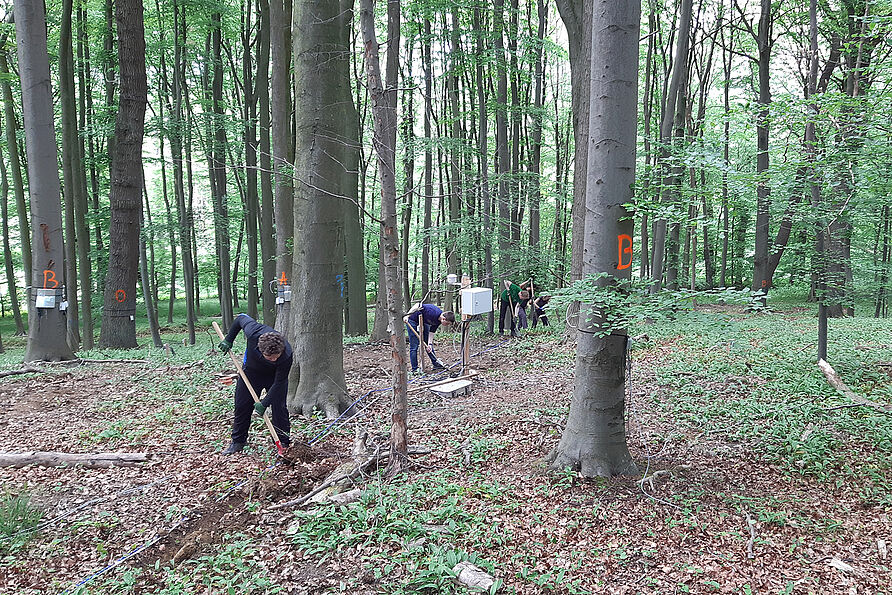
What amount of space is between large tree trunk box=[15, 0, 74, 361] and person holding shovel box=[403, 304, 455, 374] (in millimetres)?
5965

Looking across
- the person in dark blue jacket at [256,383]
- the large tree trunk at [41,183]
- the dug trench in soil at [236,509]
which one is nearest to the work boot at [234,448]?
the person in dark blue jacket at [256,383]

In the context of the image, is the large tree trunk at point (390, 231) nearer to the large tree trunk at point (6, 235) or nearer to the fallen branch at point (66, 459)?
the fallen branch at point (66, 459)

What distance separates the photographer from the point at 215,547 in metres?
3.84

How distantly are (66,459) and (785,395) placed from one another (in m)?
7.91

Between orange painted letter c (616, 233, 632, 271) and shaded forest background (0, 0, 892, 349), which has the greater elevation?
shaded forest background (0, 0, 892, 349)

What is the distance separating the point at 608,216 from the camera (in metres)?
4.20

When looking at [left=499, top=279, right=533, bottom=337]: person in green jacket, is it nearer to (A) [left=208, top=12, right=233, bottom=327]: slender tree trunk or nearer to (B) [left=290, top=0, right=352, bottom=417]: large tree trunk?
(B) [left=290, top=0, right=352, bottom=417]: large tree trunk

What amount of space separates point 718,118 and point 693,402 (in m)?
3.28

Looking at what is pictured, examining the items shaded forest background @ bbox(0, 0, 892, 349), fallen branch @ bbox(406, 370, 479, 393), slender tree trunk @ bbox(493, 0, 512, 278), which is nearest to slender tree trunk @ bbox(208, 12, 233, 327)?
shaded forest background @ bbox(0, 0, 892, 349)

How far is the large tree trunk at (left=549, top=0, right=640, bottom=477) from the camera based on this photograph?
163 inches

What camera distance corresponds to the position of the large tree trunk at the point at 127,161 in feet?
34.4

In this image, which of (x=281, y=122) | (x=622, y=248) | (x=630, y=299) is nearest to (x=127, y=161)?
(x=281, y=122)

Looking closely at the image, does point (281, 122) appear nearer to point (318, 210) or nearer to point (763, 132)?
point (318, 210)

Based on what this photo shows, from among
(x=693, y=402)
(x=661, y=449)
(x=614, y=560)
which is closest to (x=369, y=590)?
(x=614, y=560)
